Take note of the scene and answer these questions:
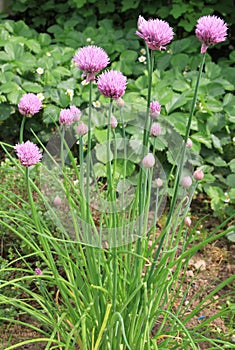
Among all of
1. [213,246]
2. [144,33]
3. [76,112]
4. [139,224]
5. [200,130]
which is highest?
[144,33]

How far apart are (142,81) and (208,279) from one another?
4.11 ft

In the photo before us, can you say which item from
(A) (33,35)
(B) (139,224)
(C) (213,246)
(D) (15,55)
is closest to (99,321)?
(B) (139,224)

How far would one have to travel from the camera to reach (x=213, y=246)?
105 inches

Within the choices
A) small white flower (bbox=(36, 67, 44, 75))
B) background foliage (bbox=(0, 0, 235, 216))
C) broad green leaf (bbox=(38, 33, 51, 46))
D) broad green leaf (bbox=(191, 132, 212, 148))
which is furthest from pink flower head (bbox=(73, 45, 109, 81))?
broad green leaf (bbox=(38, 33, 51, 46))

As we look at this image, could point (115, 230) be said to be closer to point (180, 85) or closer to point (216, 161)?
point (216, 161)

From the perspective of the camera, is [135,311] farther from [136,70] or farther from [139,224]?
[136,70]

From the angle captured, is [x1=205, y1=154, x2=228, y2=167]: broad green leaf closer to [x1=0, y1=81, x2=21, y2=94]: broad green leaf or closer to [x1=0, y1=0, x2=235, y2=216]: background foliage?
[x1=0, y1=0, x2=235, y2=216]: background foliage

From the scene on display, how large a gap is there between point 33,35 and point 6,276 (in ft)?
7.01

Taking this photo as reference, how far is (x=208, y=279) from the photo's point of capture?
8.00 ft

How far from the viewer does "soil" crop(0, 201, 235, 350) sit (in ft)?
6.78

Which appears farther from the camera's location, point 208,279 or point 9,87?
point 9,87

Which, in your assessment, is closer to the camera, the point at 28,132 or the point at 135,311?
the point at 135,311

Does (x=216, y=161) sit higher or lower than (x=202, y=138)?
lower

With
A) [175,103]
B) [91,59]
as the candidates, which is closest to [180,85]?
[175,103]
